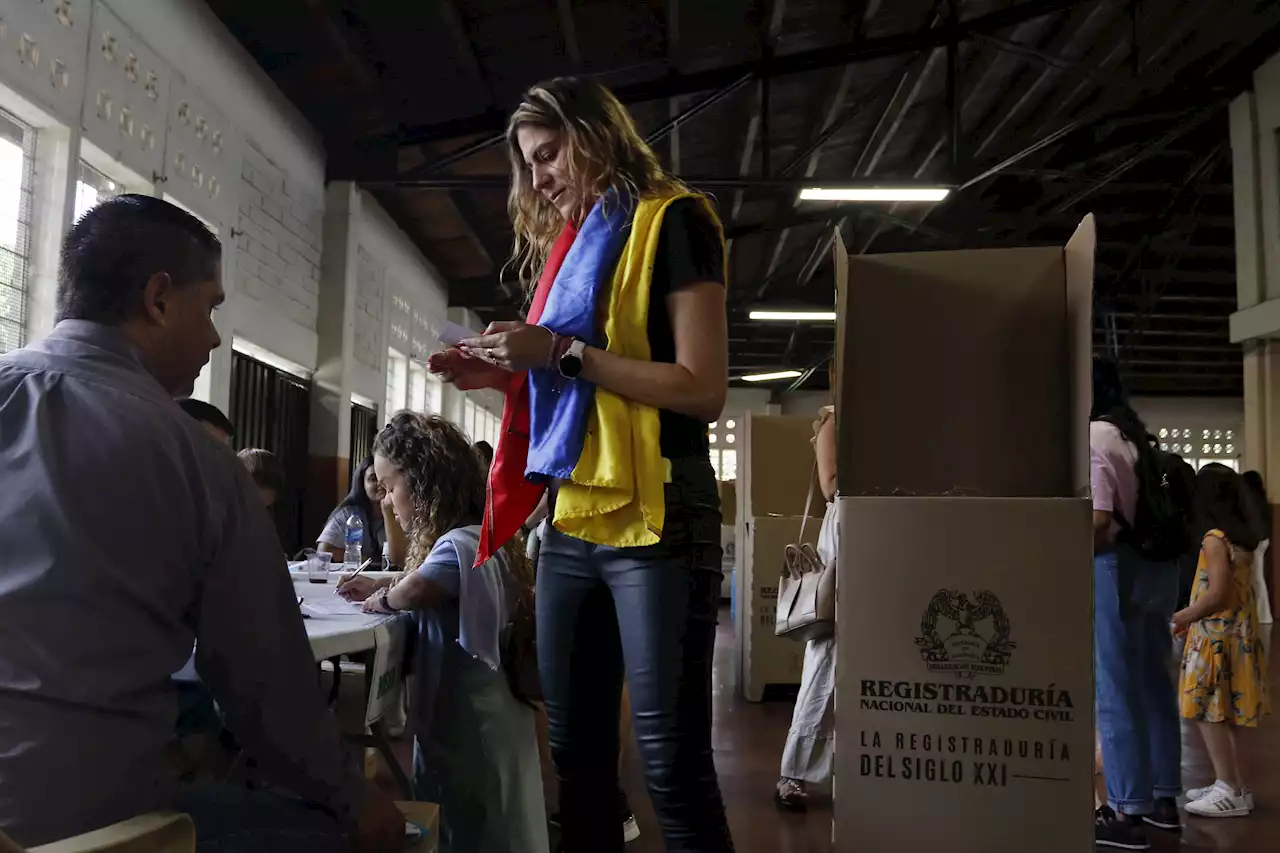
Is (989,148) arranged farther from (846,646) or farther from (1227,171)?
(846,646)

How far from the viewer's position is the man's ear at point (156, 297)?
38.2 inches

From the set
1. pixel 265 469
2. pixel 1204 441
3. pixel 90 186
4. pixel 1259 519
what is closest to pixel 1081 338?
pixel 1259 519

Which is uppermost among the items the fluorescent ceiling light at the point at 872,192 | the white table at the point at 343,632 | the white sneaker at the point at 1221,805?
the fluorescent ceiling light at the point at 872,192

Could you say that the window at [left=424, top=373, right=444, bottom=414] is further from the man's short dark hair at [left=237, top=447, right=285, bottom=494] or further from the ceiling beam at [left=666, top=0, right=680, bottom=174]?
the man's short dark hair at [left=237, top=447, right=285, bottom=494]

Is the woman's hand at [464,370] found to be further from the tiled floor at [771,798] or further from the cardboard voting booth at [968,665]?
the tiled floor at [771,798]

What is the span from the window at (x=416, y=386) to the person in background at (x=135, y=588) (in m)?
8.97

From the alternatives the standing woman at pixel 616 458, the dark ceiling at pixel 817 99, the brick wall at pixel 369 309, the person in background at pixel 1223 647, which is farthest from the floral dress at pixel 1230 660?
the brick wall at pixel 369 309

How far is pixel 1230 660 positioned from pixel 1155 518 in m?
0.92

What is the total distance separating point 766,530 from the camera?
15.2 feet

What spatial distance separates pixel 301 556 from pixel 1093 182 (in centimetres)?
725

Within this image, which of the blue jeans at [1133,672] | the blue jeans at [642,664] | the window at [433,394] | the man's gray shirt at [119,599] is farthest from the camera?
the window at [433,394]

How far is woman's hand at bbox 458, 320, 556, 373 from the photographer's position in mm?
1106

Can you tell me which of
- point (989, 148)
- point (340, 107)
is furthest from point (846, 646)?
point (989, 148)

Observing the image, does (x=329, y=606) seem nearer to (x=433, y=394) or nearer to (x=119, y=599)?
(x=119, y=599)
